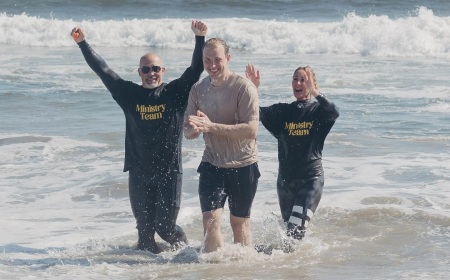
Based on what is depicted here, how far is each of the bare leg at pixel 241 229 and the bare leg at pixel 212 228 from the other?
0.48 feet

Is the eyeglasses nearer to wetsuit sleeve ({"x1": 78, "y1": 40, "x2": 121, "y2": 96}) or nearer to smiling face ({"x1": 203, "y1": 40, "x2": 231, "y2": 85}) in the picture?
wetsuit sleeve ({"x1": 78, "y1": 40, "x2": 121, "y2": 96})

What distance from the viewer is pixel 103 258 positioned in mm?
8367

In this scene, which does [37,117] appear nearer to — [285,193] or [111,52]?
[285,193]

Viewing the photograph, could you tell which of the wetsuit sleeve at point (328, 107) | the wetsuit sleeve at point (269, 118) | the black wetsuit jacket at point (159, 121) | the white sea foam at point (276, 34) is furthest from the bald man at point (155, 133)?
the white sea foam at point (276, 34)

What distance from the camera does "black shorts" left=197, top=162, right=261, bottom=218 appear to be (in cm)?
771

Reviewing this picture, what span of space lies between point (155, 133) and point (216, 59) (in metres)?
0.93

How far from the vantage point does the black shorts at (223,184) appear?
771 centimetres

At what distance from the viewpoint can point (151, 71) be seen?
8117 mm

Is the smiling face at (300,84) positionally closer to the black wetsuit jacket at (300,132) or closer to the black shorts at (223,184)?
the black wetsuit jacket at (300,132)

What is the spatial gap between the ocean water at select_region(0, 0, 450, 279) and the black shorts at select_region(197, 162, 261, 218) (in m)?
0.53

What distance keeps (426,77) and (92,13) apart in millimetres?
17322

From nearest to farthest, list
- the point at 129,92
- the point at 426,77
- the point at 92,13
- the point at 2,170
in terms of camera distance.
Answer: the point at 129,92, the point at 2,170, the point at 426,77, the point at 92,13

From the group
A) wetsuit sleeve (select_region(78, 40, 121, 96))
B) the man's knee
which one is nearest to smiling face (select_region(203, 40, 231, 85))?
wetsuit sleeve (select_region(78, 40, 121, 96))

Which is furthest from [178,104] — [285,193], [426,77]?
[426,77]
